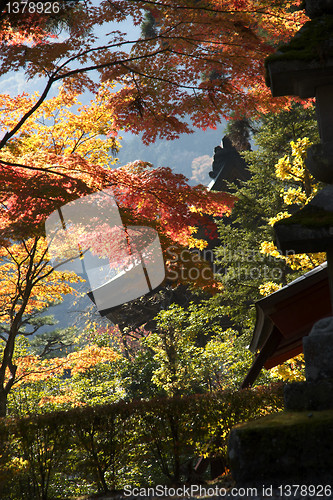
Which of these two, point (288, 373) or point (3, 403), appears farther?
point (288, 373)

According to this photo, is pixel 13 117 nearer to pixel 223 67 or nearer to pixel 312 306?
pixel 223 67

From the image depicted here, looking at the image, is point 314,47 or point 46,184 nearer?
point 314,47

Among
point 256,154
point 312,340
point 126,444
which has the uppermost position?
point 256,154

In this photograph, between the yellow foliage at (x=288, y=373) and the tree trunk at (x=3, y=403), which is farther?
the yellow foliage at (x=288, y=373)

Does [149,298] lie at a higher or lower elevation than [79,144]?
lower

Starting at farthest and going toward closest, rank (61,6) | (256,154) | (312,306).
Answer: (256,154)
(61,6)
(312,306)

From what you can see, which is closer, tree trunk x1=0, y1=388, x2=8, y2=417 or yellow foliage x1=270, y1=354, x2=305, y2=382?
tree trunk x1=0, y1=388, x2=8, y2=417

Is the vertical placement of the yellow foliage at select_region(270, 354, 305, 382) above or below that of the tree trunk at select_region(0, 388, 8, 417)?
below

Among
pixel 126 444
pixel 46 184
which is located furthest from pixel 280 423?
pixel 46 184

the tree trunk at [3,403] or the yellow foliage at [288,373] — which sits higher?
the tree trunk at [3,403]

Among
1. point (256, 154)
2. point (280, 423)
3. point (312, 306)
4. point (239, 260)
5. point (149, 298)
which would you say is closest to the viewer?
point (280, 423)

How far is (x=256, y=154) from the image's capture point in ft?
49.5

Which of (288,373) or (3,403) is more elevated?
(3,403)

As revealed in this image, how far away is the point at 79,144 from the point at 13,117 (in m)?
1.67
